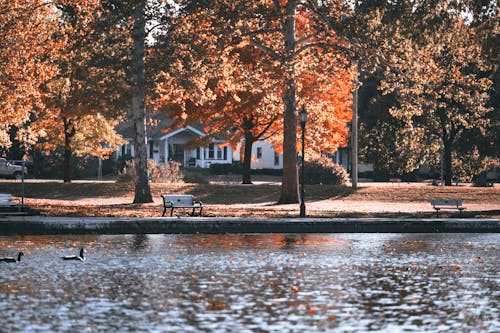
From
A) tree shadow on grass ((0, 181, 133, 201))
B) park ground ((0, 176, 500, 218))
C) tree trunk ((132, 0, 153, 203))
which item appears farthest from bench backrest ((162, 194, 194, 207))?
tree shadow on grass ((0, 181, 133, 201))

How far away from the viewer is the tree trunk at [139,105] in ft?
148

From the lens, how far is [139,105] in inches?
1837

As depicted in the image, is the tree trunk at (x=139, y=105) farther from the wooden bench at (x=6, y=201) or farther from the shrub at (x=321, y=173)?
the shrub at (x=321, y=173)

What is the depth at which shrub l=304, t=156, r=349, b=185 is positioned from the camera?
211ft

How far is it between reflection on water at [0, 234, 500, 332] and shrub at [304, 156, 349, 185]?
115ft

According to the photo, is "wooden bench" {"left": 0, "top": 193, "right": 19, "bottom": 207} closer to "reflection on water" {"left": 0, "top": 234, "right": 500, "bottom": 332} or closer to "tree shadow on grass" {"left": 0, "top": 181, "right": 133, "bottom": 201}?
"reflection on water" {"left": 0, "top": 234, "right": 500, "bottom": 332}

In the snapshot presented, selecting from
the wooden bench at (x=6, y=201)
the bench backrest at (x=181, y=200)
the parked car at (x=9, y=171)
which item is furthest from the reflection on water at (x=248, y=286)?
the parked car at (x=9, y=171)

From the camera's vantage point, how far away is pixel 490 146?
218ft

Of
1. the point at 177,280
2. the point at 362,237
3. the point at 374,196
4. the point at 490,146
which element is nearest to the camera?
the point at 177,280

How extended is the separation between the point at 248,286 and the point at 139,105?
29144mm

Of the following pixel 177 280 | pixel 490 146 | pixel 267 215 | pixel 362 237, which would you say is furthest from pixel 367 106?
pixel 177 280

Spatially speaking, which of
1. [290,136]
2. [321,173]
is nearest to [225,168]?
[321,173]

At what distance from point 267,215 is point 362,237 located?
7.96 m

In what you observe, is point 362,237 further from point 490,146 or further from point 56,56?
point 490,146
